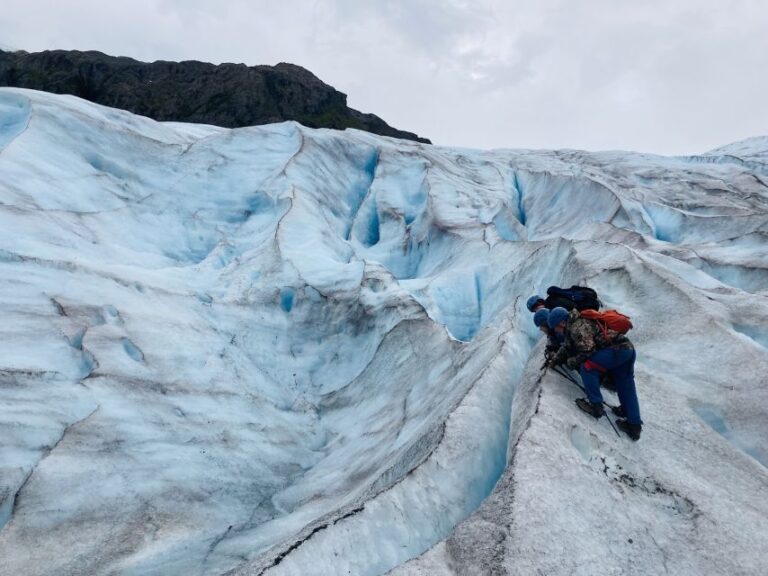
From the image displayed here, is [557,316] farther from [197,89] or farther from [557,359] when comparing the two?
[197,89]

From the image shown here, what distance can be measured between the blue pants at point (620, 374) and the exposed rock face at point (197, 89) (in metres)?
39.2

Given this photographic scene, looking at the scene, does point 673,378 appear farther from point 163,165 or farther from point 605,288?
point 163,165

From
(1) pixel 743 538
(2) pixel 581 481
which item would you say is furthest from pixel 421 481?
(1) pixel 743 538

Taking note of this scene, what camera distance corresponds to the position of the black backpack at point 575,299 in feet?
18.2

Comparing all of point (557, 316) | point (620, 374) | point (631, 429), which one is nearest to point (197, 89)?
point (557, 316)

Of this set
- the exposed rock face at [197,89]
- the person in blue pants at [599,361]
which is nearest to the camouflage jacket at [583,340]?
the person in blue pants at [599,361]

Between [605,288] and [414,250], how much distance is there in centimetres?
744

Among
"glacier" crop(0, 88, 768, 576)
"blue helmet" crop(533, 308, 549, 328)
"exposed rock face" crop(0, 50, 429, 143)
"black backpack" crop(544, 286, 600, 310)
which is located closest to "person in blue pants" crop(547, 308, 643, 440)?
"glacier" crop(0, 88, 768, 576)

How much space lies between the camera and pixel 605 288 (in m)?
7.73

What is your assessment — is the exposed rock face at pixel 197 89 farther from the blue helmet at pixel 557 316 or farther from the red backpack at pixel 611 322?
the red backpack at pixel 611 322

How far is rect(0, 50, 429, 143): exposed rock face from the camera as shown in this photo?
4094 cm

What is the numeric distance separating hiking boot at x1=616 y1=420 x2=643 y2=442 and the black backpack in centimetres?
126

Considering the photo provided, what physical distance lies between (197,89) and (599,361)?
45048 millimetres

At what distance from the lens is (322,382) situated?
924 cm
